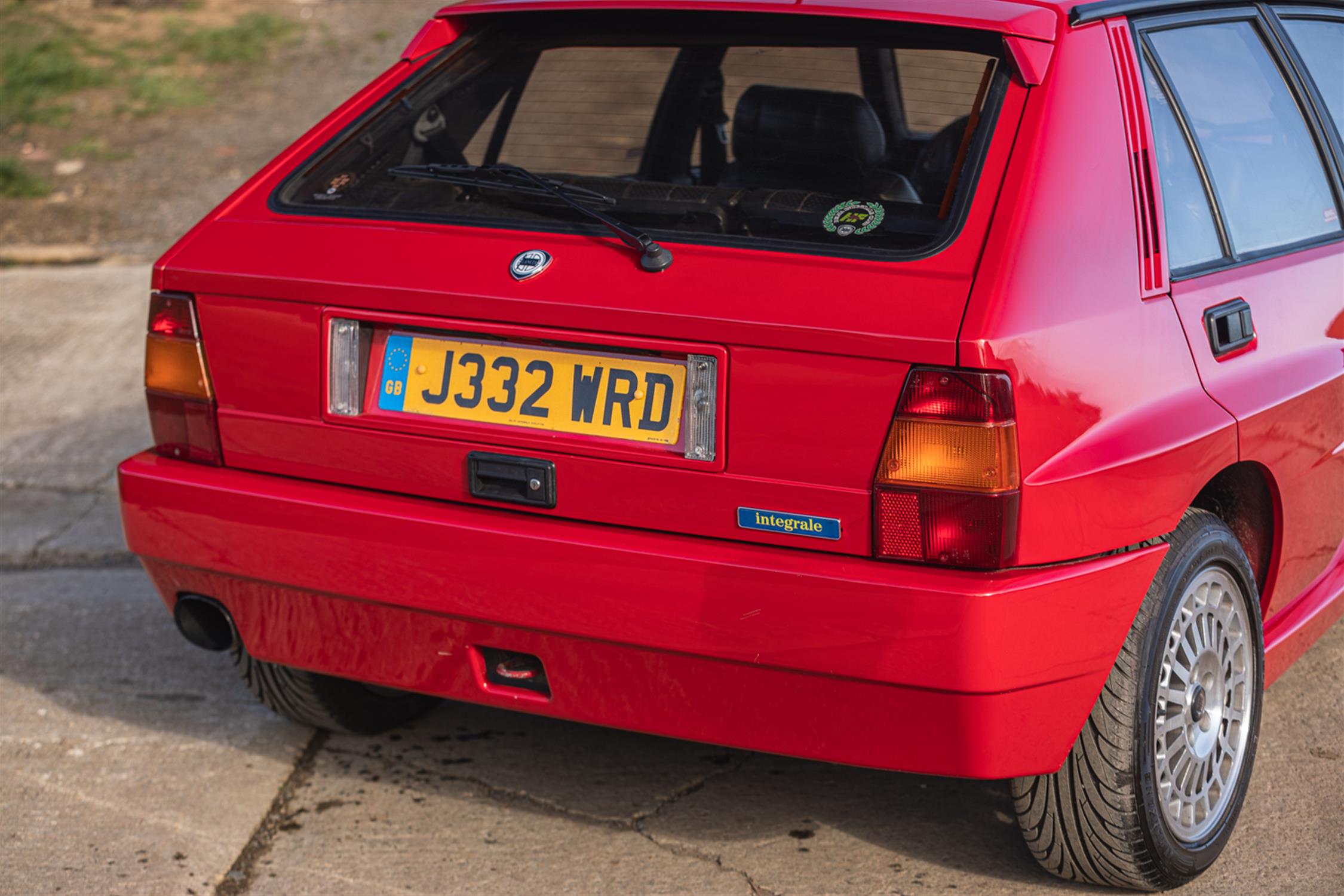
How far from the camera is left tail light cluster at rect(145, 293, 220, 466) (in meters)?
Result: 2.82

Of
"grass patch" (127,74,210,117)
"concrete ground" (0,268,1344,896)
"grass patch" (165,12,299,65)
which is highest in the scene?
"concrete ground" (0,268,1344,896)

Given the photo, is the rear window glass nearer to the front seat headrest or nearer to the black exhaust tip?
the front seat headrest

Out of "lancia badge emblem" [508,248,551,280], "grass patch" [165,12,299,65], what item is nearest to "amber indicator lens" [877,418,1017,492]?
"lancia badge emblem" [508,248,551,280]

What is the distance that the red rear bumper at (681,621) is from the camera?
2281 mm

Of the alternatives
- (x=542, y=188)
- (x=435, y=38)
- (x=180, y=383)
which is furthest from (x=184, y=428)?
(x=435, y=38)

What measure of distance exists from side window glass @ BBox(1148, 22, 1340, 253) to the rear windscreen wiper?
1029 mm

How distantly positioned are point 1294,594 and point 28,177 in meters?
8.38

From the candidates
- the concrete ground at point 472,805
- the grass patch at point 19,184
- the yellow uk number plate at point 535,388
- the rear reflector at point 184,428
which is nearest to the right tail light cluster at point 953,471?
the yellow uk number plate at point 535,388

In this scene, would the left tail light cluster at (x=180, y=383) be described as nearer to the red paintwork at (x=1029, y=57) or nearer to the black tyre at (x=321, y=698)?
the black tyre at (x=321, y=698)

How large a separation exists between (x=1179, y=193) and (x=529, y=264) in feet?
3.88

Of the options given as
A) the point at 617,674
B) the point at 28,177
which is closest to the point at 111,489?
the point at 617,674

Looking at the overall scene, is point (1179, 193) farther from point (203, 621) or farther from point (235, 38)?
point (235, 38)

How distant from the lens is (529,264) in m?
2.54

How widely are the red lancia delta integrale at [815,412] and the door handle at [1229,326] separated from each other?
0.01 metres
